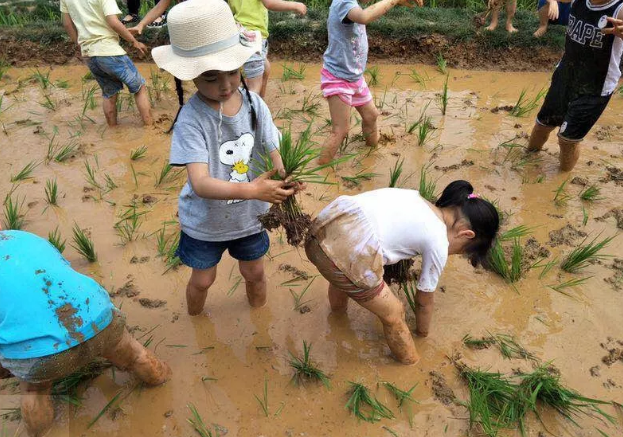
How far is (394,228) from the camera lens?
83.4 inches

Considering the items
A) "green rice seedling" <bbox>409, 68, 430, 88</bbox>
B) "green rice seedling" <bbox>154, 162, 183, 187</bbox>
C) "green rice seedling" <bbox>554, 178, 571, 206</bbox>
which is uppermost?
"green rice seedling" <bbox>409, 68, 430, 88</bbox>

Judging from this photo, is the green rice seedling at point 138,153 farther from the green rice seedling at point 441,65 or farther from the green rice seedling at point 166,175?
the green rice seedling at point 441,65

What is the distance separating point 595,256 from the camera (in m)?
2.91

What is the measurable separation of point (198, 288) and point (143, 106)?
2.49 meters

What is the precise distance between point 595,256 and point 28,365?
2.94 meters

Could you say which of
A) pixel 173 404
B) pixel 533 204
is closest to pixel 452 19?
pixel 533 204

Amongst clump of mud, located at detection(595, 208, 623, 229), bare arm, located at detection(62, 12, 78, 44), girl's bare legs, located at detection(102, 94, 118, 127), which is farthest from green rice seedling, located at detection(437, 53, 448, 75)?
bare arm, located at detection(62, 12, 78, 44)

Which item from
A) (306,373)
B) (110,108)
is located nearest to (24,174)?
(110,108)

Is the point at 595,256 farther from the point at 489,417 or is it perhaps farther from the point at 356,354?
the point at 356,354

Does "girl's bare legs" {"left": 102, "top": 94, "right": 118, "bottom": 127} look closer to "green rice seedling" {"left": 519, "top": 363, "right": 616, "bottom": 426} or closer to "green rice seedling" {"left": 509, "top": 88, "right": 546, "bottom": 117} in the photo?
"green rice seedling" {"left": 509, "top": 88, "right": 546, "bottom": 117}

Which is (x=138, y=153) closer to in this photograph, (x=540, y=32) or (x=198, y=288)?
(x=198, y=288)

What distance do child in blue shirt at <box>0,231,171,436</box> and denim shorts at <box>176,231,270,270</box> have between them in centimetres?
41

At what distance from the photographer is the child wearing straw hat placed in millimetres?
1787

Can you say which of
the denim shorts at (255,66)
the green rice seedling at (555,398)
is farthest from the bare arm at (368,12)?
the green rice seedling at (555,398)
